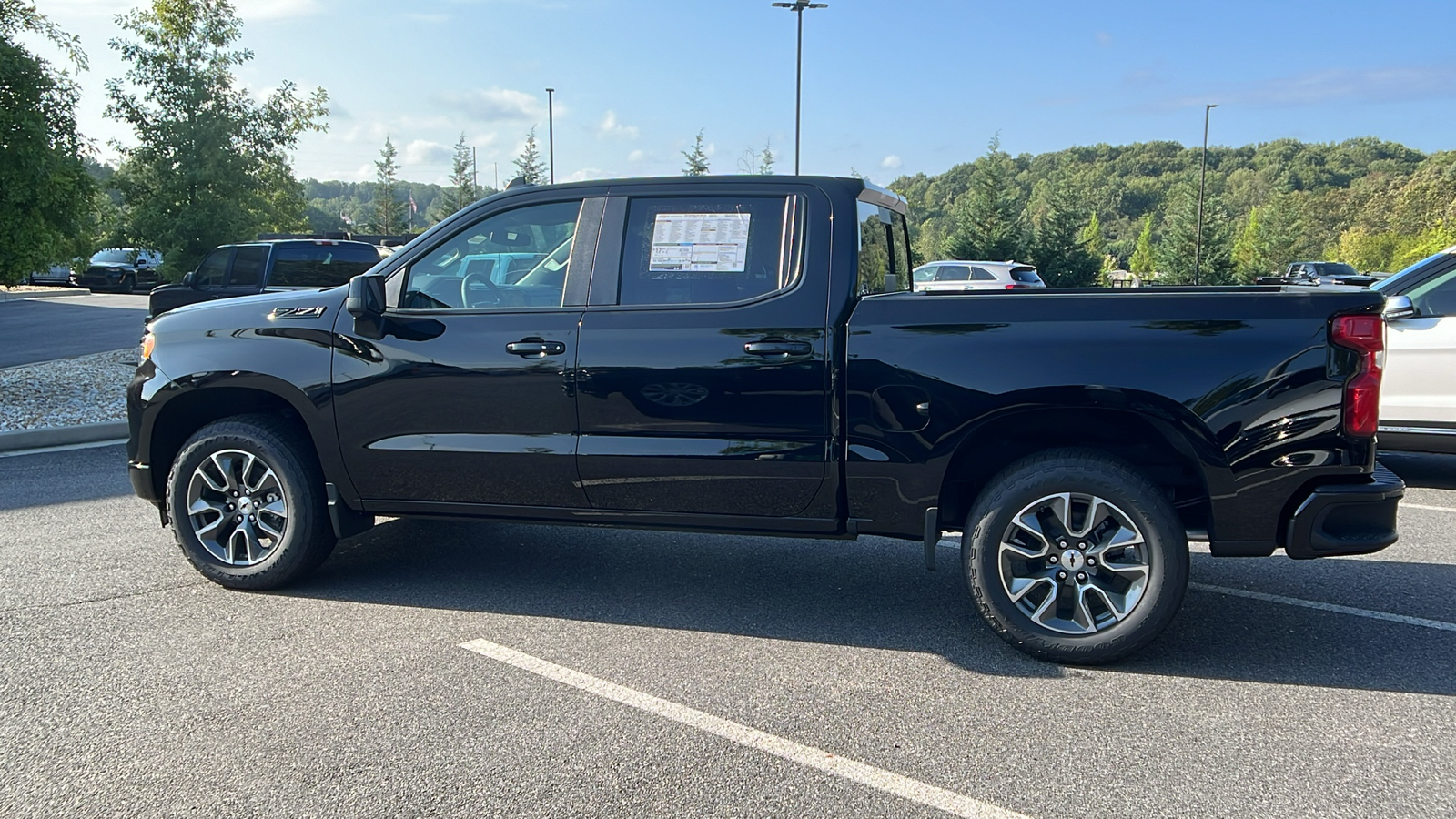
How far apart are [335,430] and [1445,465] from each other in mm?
8346

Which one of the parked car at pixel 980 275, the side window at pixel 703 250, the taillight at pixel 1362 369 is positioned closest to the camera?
the taillight at pixel 1362 369

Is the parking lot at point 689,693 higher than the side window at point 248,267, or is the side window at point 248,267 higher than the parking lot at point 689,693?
the side window at point 248,267

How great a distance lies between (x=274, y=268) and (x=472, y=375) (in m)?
10.1

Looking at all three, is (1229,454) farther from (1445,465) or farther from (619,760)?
(1445,465)

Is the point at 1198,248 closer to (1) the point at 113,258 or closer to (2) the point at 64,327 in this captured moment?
(1) the point at 113,258

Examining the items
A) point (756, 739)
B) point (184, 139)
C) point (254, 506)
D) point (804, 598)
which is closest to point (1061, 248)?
point (184, 139)

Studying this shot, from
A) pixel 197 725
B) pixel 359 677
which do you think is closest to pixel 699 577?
pixel 359 677

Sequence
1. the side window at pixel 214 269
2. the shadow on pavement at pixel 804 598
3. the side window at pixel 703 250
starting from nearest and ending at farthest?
the shadow on pavement at pixel 804 598, the side window at pixel 703 250, the side window at pixel 214 269

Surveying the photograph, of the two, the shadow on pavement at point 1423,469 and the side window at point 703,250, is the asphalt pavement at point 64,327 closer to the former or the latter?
the side window at point 703,250

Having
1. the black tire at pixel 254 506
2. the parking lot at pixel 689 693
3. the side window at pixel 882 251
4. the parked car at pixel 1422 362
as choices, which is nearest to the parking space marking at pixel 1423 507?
the parked car at pixel 1422 362

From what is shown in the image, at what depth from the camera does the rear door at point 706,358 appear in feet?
13.7

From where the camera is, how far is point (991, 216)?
149 ft

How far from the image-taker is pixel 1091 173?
138m

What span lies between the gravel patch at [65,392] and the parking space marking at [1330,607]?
9.41 m
